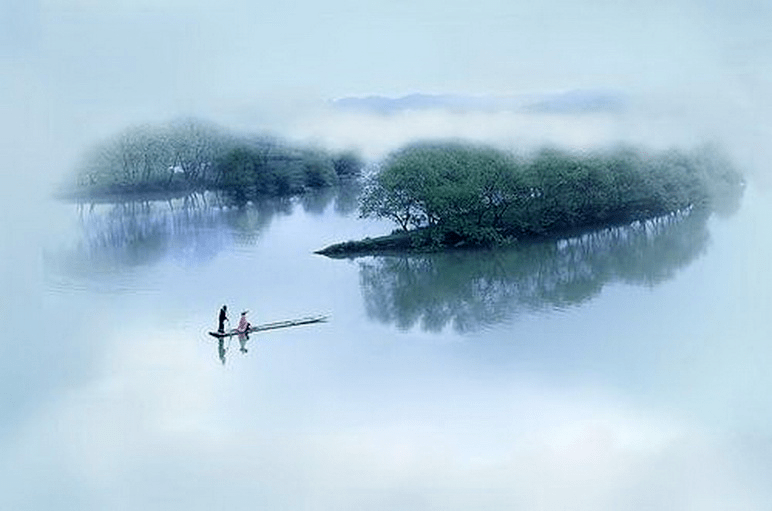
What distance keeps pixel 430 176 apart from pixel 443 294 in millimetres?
797

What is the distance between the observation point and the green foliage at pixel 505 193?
4711 mm

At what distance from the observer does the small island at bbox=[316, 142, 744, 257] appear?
15.4 feet

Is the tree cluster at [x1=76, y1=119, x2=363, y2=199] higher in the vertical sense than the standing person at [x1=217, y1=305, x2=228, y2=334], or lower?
higher

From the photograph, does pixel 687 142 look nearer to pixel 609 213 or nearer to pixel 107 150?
pixel 609 213

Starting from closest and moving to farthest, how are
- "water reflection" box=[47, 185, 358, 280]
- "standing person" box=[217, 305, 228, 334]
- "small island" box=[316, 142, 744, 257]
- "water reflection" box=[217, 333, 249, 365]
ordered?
1. "water reflection" box=[217, 333, 249, 365]
2. "standing person" box=[217, 305, 228, 334]
3. "water reflection" box=[47, 185, 358, 280]
4. "small island" box=[316, 142, 744, 257]

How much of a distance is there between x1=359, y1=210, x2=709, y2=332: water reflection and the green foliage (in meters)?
0.11

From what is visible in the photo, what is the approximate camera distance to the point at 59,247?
4391 mm

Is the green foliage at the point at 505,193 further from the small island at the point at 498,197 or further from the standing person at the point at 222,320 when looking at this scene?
the standing person at the point at 222,320

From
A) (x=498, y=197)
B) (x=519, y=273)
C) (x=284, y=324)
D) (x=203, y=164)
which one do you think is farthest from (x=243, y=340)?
(x=498, y=197)

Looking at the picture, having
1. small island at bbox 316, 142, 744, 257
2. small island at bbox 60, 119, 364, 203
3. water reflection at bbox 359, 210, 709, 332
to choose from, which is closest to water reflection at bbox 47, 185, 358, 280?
small island at bbox 60, 119, 364, 203

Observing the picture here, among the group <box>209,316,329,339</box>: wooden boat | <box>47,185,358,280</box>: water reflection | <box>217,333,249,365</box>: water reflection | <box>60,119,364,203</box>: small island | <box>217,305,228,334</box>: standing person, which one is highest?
<box>60,119,364,203</box>: small island

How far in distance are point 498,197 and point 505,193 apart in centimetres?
4

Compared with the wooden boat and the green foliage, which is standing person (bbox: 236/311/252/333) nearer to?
the wooden boat

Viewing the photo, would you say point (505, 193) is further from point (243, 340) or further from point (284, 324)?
point (243, 340)
